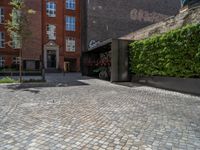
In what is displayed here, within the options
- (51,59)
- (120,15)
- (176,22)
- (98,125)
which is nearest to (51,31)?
(51,59)

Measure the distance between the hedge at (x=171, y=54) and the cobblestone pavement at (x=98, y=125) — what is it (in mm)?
2940

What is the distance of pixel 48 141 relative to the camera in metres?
3.84

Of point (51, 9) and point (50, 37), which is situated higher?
point (51, 9)

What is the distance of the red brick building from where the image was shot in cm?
2905

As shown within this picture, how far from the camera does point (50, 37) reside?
31453mm

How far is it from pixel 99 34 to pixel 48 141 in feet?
97.4

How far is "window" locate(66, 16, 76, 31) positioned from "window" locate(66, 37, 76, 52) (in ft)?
5.27

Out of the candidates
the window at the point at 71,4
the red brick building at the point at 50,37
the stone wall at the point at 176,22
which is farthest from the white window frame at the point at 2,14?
the stone wall at the point at 176,22

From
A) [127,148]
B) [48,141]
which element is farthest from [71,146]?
[127,148]

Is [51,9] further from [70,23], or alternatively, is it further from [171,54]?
[171,54]

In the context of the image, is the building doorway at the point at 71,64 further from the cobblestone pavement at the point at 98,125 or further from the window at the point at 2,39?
the cobblestone pavement at the point at 98,125

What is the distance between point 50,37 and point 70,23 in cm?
403

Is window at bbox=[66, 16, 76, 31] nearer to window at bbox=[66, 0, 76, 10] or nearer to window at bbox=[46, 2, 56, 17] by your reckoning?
window at bbox=[66, 0, 76, 10]

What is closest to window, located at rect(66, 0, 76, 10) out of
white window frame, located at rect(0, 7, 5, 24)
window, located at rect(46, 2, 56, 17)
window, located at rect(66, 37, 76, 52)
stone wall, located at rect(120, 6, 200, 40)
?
window, located at rect(46, 2, 56, 17)
